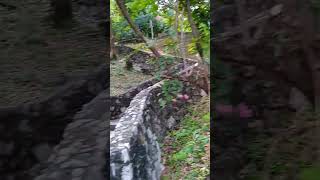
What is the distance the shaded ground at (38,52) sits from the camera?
169 cm

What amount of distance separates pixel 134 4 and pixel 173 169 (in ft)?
7.47

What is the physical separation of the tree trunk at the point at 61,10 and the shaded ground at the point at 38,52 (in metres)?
0.03

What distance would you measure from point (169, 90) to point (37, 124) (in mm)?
3995

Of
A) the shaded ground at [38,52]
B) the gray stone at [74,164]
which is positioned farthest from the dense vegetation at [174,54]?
the gray stone at [74,164]

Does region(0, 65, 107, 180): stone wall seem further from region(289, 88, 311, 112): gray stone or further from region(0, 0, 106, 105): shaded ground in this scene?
region(289, 88, 311, 112): gray stone

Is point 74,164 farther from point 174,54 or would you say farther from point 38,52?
point 174,54

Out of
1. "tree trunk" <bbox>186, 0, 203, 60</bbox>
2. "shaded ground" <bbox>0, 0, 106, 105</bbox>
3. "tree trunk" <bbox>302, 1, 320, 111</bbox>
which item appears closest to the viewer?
"tree trunk" <bbox>302, 1, 320, 111</bbox>

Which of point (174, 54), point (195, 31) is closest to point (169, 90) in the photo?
point (174, 54)

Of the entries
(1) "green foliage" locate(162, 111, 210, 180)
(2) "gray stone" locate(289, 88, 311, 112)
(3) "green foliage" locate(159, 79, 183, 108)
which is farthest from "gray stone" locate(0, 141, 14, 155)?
(3) "green foliage" locate(159, 79, 183, 108)

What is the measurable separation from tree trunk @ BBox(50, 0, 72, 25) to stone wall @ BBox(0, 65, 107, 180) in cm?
23

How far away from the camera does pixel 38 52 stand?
67.6 inches

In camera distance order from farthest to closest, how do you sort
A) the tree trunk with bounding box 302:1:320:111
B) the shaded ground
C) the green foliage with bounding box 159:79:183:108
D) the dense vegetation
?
the green foliage with bounding box 159:79:183:108
the dense vegetation
the shaded ground
the tree trunk with bounding box 302:1:320:111

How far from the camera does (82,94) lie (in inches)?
69.6

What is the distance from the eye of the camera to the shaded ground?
66.6 inches
